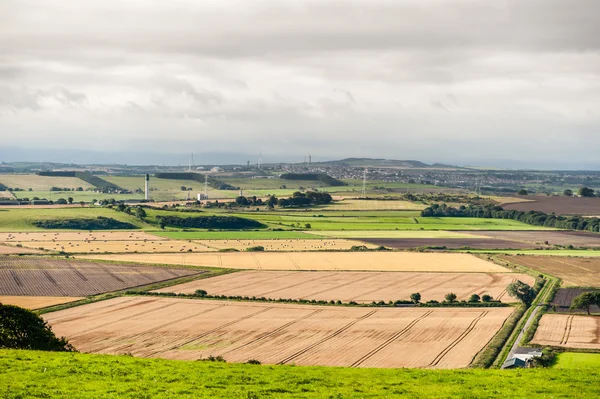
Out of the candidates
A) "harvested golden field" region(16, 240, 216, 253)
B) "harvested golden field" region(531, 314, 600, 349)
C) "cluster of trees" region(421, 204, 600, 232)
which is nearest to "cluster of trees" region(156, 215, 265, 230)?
"harvested golden field" region(16, 240, 216, 253)

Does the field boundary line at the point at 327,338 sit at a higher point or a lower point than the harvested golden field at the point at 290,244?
higher

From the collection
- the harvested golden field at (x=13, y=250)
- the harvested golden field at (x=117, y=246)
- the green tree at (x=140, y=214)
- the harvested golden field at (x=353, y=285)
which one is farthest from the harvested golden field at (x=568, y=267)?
the green tree at (x=140, y=214)

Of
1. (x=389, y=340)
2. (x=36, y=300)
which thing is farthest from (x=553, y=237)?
(x=36, y=300)

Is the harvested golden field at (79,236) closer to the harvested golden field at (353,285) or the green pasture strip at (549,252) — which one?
the harvested golden field at (353,285)

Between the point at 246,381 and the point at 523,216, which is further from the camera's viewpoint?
the point at 523,216

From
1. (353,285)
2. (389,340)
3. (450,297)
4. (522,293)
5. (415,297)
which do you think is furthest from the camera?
(353,285)

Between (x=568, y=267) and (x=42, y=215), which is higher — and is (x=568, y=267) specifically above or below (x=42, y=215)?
below

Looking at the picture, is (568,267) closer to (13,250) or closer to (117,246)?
(117,246)

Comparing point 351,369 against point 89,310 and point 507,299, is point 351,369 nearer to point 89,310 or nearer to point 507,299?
point 89,310
